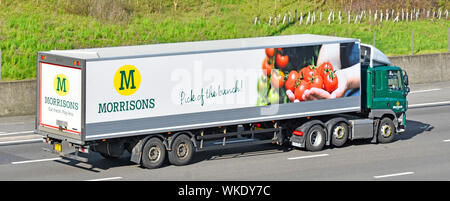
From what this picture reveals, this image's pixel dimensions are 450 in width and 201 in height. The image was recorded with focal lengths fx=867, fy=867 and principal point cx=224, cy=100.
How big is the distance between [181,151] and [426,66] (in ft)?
59.7

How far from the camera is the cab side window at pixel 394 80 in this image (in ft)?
78.3

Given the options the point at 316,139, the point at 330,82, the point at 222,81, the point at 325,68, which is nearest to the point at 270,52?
the point at 222,81

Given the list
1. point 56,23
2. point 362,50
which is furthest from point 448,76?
point 56,23

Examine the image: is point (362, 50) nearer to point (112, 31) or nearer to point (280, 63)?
point (280, 63)

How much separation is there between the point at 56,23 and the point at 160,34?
13.9ft

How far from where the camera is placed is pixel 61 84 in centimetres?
1952

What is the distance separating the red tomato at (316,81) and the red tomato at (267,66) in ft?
4.31

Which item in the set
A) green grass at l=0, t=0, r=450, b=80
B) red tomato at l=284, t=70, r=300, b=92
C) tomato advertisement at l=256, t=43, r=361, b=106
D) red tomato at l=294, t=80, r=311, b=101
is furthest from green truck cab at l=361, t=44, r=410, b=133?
green grass at l=0, t=0, r=450, b=80

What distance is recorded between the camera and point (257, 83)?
21.4 meters

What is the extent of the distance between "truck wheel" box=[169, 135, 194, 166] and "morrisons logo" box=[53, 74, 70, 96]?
285 cm

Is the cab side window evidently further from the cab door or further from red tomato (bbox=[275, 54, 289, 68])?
red tomato (bbox=[275, 54, 289, 68])

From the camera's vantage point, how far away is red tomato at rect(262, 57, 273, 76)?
2138 centimetres

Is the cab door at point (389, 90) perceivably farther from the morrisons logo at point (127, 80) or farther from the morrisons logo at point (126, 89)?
the morrisons logo at point (127, 80)

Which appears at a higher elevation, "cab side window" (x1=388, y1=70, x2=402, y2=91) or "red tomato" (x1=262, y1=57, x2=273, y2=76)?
"red tomato" (x1=262, y1=57, x2=273, y2=76)
